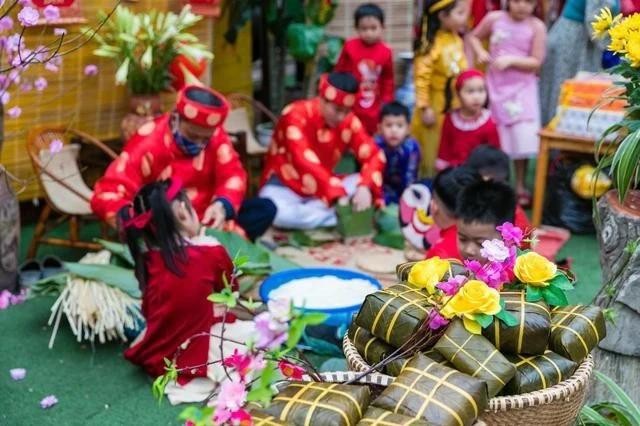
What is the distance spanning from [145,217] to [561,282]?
68.6 inches

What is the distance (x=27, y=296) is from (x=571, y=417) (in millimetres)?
2938

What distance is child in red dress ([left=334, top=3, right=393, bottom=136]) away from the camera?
609 cm

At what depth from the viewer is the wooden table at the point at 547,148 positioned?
526 centimetres

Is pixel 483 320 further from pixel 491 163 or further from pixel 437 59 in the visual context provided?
pixel 437 59

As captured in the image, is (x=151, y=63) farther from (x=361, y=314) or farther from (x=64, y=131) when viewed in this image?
(x=361, y=314)

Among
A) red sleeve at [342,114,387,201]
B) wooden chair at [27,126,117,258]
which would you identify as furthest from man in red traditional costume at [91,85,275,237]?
red sleeve at [342,114,387,201]

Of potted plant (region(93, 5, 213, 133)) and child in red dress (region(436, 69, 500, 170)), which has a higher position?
potted plant (region(93, 5, 213, 133))

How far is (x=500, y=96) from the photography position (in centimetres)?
606

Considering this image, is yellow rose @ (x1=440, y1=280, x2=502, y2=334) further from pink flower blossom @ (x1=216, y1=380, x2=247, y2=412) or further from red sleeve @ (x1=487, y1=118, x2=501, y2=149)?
red sleeve @ (x1=487, y1=118, x2=501, y2=149)

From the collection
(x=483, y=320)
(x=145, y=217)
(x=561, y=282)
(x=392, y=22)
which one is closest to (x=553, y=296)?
(x=561, y=282)

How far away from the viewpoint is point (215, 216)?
432cm

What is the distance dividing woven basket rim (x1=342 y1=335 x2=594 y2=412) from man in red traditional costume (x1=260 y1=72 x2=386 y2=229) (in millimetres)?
2864

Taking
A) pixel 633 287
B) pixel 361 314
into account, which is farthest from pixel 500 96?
pixel 361 314

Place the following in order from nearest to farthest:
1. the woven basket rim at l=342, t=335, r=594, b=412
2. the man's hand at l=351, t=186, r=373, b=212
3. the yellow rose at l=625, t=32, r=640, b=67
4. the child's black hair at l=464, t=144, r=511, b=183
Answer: the woven basket rim at l=342, t=335, r=594, b=412
the yellow rose at l=625, t=32, r=640, b=67
the child's black hair at l=464, t=144, r=511, b=183
the man's hand at l=351, t=186, r=373, b=212
